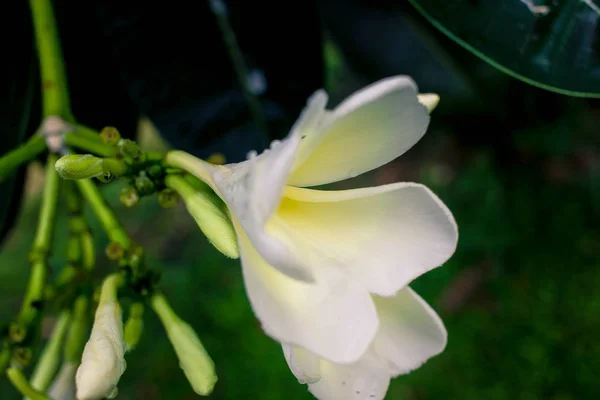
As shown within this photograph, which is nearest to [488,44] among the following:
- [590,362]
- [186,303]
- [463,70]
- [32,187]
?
[463,70]

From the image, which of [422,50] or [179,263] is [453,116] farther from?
[179,263]

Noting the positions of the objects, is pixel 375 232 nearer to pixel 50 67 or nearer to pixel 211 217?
pixel 211 217

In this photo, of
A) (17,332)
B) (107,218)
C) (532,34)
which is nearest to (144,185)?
(107,218)

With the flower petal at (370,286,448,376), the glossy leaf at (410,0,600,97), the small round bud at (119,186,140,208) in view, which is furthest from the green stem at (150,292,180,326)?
the glossy leaf at (410,0,600,97)

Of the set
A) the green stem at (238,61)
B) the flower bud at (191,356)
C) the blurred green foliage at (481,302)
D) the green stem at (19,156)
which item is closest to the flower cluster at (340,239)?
the flower bud at (191,356)

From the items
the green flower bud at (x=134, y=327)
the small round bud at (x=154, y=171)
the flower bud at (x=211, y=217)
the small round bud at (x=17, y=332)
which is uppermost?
the flower bud at (x=211, y=217)

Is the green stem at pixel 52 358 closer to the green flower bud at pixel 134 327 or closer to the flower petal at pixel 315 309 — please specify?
the green flower bud at pixel 134 327

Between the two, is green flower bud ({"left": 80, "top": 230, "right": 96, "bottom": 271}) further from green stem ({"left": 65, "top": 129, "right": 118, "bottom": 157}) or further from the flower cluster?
the flower cluster
